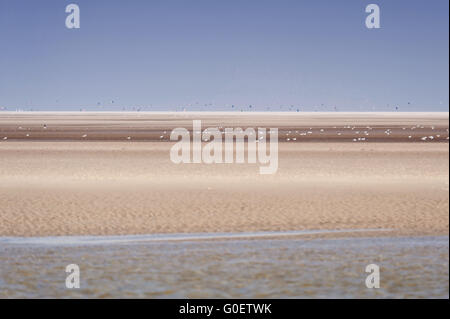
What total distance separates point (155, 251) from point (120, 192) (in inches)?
376

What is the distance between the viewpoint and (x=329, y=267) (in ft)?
39.1

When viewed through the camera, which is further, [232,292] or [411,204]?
[411,204]

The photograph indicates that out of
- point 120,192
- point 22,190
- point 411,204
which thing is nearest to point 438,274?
point 411,204

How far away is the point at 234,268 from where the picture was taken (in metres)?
11.9

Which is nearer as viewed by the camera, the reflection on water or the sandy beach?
the reflection on water

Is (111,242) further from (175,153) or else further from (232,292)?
(175,153)

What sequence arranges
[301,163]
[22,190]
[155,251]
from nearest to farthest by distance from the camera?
1. [155,251]
2. [22,190]
3. [301,163]

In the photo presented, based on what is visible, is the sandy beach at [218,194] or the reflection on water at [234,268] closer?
the reflection on water at [234,268]

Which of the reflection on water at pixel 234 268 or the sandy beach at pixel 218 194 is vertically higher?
the sandy beach at pixel 218 194

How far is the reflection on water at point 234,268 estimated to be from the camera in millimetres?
10492

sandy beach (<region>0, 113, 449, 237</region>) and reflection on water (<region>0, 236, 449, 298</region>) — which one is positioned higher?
sandy beach (<region>0, 113, 449, 237</region>)

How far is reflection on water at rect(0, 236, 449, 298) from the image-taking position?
34.4ft

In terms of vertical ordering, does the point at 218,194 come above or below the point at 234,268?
above

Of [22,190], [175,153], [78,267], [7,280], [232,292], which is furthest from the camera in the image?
[175,153]
